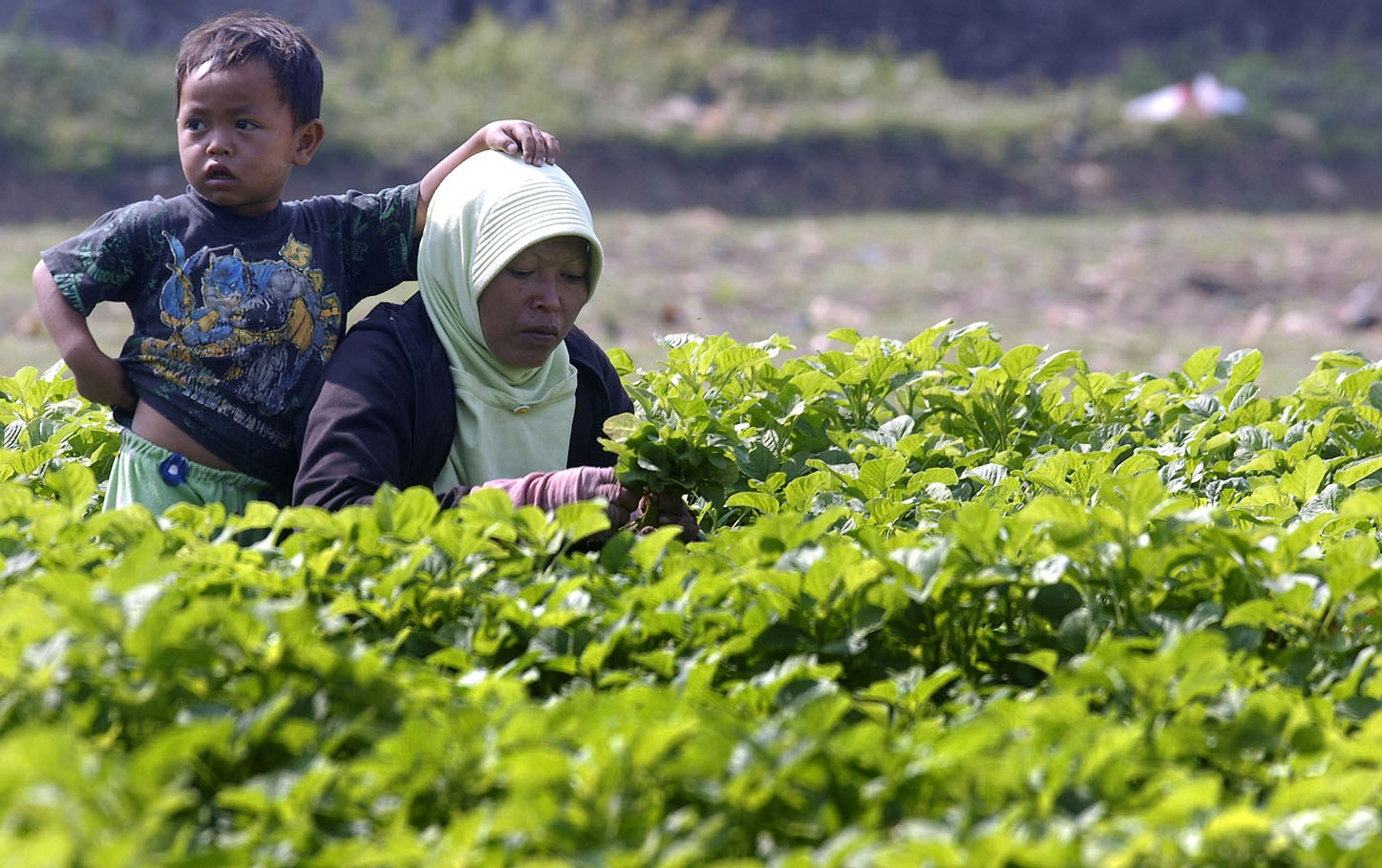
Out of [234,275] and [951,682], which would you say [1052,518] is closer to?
[951,682]

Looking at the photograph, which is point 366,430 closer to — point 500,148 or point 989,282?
point 500,148

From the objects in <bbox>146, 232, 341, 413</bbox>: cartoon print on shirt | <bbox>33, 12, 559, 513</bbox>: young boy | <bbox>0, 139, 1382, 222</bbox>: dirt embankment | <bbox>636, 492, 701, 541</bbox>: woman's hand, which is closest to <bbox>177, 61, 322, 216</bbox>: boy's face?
<bbox>33, 12, 559, 513</bbox>: young boy

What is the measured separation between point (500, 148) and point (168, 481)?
2.65 feet

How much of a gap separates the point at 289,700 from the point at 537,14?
13.2 m

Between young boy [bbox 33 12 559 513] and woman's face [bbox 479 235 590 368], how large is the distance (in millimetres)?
204

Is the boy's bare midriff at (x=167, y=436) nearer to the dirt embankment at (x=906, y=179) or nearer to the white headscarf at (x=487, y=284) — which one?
the white headscarf at (x=487, y=284)

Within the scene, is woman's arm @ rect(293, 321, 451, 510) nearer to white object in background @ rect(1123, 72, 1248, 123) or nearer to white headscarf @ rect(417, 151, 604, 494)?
white headscarf @ rect(417, 151, 604, 494)

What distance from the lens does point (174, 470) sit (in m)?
2.54

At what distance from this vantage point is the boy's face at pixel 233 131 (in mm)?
2521

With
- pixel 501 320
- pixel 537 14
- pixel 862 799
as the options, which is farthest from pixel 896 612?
pixel 537 14

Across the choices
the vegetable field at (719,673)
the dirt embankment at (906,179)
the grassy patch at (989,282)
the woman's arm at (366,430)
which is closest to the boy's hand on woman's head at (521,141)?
the woman's arm at (366,430)

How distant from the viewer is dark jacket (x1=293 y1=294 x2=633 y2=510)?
92.2 inches

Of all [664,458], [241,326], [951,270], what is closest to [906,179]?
[951,270]

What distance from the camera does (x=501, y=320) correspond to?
2.56 meters
